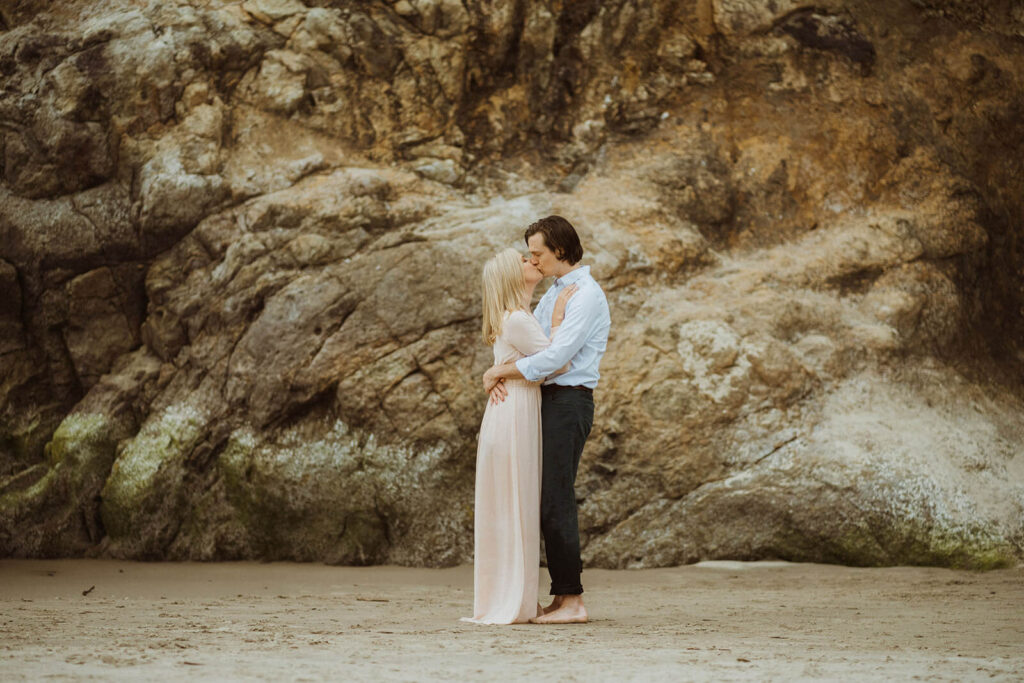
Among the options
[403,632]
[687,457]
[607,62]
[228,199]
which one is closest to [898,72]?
[607,62]

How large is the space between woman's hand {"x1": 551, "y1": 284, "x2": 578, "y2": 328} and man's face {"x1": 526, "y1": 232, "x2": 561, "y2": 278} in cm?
15

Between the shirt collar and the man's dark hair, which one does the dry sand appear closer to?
the shirt collar

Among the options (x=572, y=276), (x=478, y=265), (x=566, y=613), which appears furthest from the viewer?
(x=478, y=265)

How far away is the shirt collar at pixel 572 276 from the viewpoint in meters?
5.95

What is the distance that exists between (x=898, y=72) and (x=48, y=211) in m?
7.49

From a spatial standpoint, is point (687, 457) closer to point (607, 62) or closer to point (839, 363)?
point (839, 363)

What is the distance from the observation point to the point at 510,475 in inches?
226

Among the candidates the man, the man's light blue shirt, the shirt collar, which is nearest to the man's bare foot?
the man

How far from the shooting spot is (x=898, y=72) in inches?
384

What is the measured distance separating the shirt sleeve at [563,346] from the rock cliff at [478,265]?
2.73 m

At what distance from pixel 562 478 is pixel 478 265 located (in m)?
3.43

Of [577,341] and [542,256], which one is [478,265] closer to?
[542,256]

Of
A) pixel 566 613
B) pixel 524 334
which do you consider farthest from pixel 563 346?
pixel 566 613

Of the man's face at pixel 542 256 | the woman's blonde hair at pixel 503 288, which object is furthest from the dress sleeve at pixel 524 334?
the man's face at pixel 542 256
